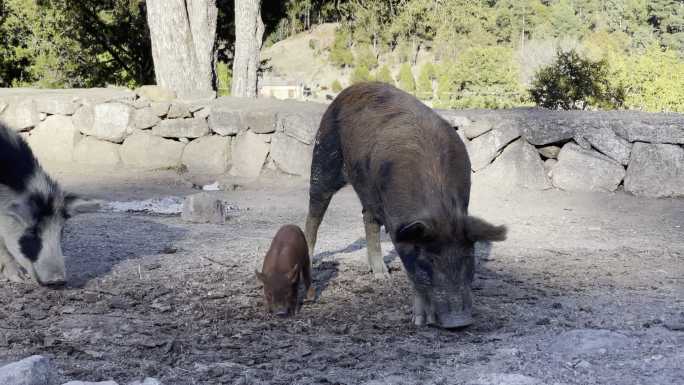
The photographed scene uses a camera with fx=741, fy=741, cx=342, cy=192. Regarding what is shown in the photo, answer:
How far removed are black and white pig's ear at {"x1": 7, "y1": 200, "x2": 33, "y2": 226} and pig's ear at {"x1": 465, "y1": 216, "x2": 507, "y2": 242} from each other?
3.09 m

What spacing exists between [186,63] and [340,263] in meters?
7.79

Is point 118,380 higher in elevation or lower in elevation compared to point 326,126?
lower

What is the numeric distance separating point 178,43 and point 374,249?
834 centimetres

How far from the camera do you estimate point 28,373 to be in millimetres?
3123

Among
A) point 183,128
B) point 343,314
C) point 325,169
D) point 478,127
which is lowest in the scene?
point 343,314

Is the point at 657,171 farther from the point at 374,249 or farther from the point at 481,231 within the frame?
the point at 481,231

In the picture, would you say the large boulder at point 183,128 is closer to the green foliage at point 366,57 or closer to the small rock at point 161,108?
the small rock at point 161,108

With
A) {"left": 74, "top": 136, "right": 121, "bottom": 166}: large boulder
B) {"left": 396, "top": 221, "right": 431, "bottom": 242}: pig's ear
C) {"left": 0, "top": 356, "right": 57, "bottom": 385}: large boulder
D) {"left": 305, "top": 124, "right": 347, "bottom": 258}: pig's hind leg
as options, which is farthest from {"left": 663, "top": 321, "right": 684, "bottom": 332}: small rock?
{"left": 74, "top": 136, "right": 121, "bottom": 166}: large boulder

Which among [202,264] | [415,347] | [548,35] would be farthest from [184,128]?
[548,35]

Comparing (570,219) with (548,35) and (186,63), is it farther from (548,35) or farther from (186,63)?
(548,35)

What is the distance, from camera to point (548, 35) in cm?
3462

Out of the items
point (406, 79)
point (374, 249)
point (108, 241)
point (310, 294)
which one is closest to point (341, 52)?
point (406, 79)

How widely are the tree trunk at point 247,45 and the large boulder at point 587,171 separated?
6.39 metres

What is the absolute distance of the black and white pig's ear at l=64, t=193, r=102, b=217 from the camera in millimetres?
5289
